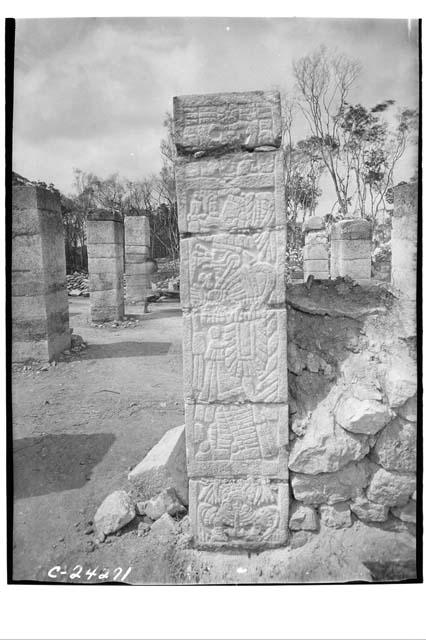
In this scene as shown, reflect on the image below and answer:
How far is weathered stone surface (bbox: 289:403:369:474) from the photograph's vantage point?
2.30 m

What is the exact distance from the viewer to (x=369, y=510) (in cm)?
235

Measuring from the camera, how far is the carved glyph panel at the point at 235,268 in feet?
7.29

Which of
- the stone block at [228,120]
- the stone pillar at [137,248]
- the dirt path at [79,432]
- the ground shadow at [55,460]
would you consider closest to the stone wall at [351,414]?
the stone block at [228,120]

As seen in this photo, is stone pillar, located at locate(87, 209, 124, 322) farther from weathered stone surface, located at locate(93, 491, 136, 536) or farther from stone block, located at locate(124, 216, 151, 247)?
weathered stone surface, located at locate(93, 491, 136, 536)

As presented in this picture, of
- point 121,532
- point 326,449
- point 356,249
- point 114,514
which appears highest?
point 356,249

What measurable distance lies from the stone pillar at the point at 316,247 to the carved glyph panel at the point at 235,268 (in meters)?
9.24

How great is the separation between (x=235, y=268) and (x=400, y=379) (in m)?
1.12

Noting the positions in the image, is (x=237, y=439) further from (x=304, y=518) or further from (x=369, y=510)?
(x=369, y=510)

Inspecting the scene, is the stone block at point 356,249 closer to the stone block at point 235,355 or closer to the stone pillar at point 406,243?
the stone pillar at point 406,243

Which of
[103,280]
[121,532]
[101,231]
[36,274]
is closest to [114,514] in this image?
[121,532]

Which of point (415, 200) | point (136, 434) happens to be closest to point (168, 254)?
point (136, 434)

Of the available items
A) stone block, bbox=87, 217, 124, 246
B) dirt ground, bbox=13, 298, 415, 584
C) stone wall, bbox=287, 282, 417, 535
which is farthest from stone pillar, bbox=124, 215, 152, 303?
stone wall, bbox=287, 282, 417, 535

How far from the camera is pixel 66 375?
5.54m

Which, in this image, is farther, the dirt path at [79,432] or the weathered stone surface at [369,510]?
the dirt path at [79,432]
